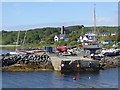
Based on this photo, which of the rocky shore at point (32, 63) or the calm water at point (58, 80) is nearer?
the calm water at point (58, 80)

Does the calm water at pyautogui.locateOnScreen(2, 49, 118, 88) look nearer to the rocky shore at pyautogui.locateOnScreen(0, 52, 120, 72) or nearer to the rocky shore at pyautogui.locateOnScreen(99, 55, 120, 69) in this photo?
the rocky shore at pyautogui.locateOnScreen(0, 52, 120, 72)

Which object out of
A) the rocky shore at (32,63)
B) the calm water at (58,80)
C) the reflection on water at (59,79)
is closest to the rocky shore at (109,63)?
the rocky shore at (32,63)

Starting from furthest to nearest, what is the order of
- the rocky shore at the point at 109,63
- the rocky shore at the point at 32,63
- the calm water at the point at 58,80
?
1. the rocky shore at the point at 109,63
2. the rocky shore at the point at 32,63
3. the calm water at the point at 58,80

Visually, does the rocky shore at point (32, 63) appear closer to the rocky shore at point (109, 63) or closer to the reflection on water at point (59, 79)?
the rocky shore at point (109, 63)

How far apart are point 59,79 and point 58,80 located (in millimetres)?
459

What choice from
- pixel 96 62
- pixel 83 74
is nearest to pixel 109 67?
pixel 96 62

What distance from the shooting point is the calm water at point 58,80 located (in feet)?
74.6

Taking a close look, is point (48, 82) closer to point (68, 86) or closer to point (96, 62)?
point (68, 86)

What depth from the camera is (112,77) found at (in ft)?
88.8

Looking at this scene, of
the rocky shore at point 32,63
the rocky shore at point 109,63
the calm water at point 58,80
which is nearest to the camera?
the calm water at point 58,80

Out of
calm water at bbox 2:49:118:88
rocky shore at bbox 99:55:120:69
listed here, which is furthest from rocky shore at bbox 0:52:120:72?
calm water at bbox 2:49:118:88

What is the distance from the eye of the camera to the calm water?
896 inches

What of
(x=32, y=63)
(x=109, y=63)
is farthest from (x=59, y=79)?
(x=109, y=63)

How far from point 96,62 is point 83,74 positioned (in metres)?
2.82
